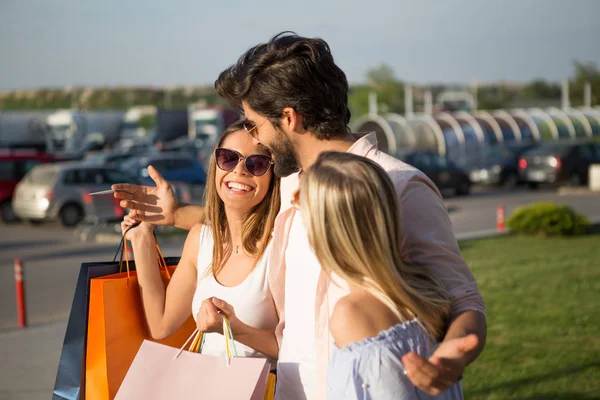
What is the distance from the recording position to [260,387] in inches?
96.9

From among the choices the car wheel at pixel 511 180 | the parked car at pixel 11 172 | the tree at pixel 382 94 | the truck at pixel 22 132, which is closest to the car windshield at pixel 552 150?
the car wheel at pixel 511 180

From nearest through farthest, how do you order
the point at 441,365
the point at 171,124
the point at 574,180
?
the point at 441,365, the point at 574,180, the point at 171,124

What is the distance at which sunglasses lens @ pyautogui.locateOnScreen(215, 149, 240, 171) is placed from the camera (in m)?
2.94

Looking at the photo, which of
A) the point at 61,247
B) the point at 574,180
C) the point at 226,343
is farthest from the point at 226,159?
the point at 574,180

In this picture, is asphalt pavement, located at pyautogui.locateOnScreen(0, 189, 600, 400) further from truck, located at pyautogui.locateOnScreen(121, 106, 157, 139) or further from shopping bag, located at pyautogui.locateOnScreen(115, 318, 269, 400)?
truck, located at pyautogui.locateOnScreen(121, 106, 157, 139)

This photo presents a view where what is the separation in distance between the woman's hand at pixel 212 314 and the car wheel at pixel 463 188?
24622mm

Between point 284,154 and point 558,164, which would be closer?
point 284,154

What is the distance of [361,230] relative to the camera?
1907 millimetres

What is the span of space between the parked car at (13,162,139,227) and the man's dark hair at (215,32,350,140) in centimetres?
1710

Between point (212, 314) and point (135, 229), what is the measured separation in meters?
0.77

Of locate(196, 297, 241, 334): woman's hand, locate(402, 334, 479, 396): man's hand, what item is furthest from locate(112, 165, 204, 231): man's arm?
locate(402, 334, 479, 396): man's hand

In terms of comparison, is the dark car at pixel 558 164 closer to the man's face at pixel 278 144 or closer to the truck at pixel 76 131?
the man's face at pixel 278 144

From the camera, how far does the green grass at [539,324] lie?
600cm

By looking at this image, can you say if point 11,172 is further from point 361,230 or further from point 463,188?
point 361,230
